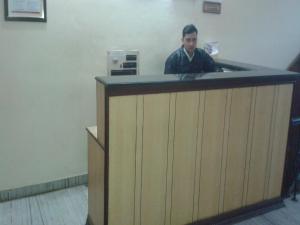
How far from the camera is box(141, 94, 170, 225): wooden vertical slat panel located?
2.09m

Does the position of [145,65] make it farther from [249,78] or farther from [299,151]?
[299,151]

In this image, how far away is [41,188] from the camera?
2.96 m

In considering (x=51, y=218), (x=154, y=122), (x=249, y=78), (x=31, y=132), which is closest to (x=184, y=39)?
(x=249, y=78)

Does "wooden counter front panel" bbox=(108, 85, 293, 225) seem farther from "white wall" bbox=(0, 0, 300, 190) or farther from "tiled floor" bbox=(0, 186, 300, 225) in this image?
"white wall" bbox=(0, 0, 300, 190)

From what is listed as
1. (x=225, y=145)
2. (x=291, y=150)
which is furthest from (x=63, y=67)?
(x=291, y=150)

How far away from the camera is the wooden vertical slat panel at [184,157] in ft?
7.20

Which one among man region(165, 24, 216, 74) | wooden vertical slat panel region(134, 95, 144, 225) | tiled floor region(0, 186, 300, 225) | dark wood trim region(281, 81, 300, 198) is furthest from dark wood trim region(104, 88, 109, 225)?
dark wood trim region(281, 81, 300, 198)

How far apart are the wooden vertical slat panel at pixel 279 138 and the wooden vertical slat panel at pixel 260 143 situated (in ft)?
0.25

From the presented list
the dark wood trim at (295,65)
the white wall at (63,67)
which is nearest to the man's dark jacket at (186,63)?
the white wall at (63,67)

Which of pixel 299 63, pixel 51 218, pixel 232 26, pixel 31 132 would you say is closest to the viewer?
pixel 51 218

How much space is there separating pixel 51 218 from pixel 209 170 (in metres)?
1.23

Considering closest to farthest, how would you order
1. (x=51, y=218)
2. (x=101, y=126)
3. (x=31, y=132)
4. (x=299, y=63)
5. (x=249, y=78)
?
1. (x=101, y=126)
2. (x=249, y=78)
3. (x=51, y=218)
4. (x=31, y=132)
5. (x=299, y=63)

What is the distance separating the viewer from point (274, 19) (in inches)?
158

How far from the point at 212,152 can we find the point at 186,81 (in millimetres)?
563
